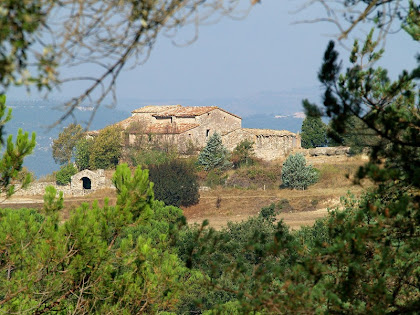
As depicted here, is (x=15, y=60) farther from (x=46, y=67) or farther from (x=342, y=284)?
(x=342, y=284)

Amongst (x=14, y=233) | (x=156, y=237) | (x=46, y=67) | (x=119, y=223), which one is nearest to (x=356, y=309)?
(x=46, y=67)

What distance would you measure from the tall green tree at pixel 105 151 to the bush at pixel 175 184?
17.1ft

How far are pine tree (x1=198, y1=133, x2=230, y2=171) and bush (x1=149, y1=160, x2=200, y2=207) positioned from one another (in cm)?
205

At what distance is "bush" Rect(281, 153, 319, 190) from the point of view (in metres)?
42.8

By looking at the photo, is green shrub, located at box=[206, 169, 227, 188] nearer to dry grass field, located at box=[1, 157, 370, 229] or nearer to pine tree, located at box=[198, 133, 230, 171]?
dry grass field, located at box=[1, 157, 370, 229]

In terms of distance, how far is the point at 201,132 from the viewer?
5100 cm

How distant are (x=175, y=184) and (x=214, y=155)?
5851 mm

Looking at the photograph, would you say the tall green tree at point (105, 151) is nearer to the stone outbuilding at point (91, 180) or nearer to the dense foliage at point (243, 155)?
the stone outbuilding at point (91, 180)

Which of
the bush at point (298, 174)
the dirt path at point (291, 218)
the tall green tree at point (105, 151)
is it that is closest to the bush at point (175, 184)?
the dirt path at point (291, 218)

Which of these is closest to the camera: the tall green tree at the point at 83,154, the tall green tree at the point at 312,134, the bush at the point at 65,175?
the bush at the point at 65,175

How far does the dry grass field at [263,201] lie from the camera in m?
38.0

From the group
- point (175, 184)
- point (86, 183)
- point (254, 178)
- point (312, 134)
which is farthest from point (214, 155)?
point (312, 134)

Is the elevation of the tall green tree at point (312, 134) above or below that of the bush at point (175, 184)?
above

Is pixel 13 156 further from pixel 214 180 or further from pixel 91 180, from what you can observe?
pixel 91 180
